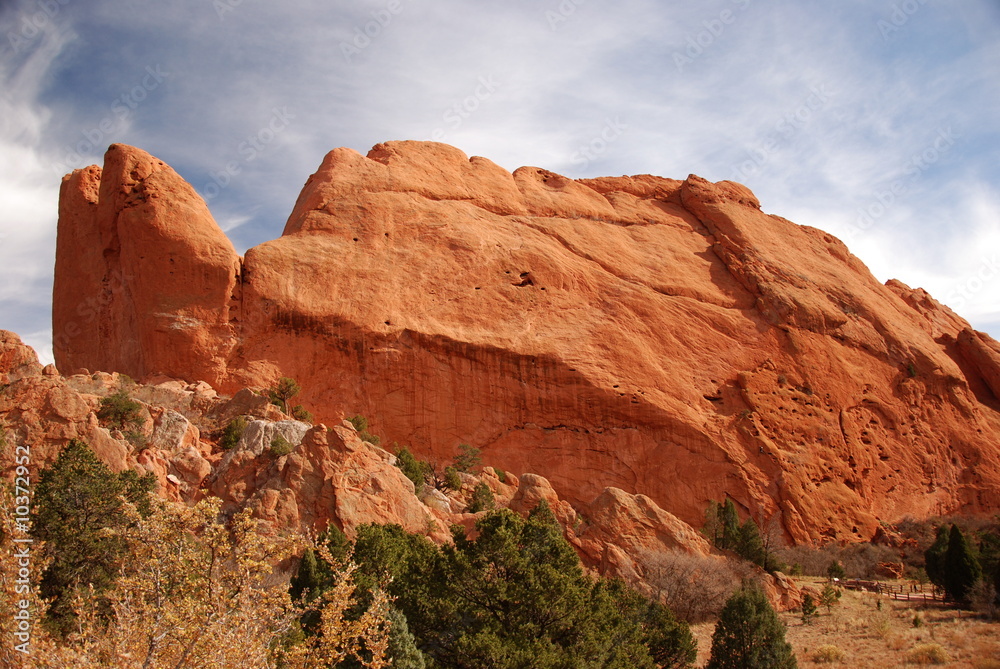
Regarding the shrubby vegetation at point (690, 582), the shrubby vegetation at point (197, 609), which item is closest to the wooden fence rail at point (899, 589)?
the shrubby vegetation at point (690, 582)

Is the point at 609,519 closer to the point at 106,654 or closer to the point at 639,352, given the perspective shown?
the point at 639,352

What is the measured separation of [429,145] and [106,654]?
130 feet

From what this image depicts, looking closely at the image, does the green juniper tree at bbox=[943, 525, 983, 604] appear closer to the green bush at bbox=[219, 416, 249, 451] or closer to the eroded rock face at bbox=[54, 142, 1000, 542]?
the eroded rock face at bbox=[54, 142, 1000, 542]

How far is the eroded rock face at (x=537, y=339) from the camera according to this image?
32.6 meters

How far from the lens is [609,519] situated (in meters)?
25.1

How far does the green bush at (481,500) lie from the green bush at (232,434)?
7.54 meters

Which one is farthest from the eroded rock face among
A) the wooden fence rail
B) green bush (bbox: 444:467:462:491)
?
green bush (bbox: 444:467:462:491)

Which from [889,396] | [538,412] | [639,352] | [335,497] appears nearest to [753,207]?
[889,396]

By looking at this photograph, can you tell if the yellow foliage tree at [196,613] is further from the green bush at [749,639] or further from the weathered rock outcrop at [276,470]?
the green bush at [749,639]

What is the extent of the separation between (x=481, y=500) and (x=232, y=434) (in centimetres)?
811

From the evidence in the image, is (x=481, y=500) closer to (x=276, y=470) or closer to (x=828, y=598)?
(x=276, y=470)

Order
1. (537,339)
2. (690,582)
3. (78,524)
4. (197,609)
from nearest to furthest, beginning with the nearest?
(197,609), (78,524), (690,582), (537,339)

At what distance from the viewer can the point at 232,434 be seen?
2453 centimetres

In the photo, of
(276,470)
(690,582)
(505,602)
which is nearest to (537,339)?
(690,582)
